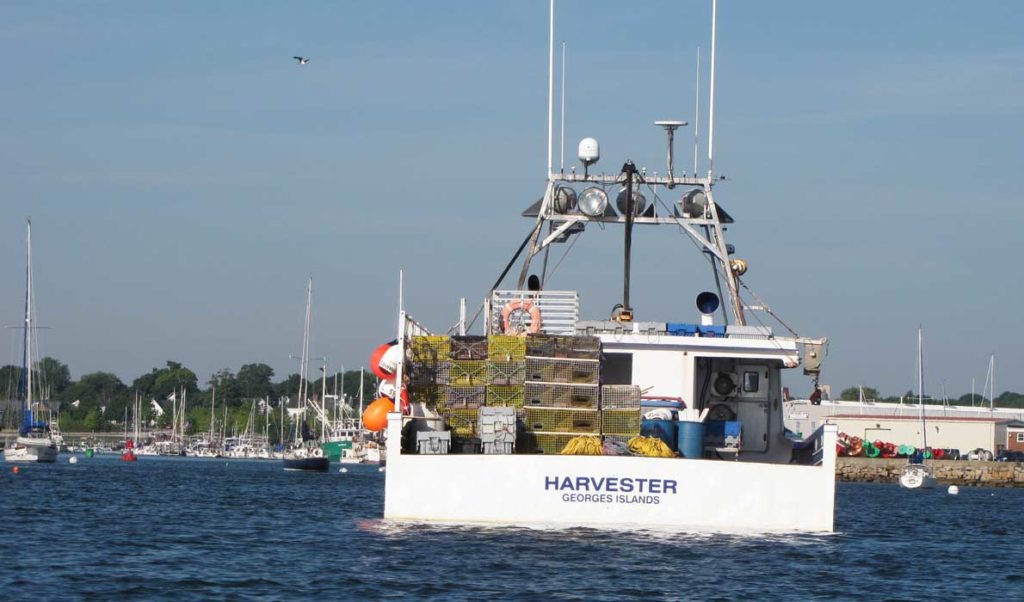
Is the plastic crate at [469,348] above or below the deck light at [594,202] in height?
below

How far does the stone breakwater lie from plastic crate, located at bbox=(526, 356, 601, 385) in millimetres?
81375

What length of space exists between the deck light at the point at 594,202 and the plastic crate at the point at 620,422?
649 cm

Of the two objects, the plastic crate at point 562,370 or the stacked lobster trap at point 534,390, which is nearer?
the stacked lobster trap at point 534,390

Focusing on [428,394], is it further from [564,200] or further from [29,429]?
[29,429]

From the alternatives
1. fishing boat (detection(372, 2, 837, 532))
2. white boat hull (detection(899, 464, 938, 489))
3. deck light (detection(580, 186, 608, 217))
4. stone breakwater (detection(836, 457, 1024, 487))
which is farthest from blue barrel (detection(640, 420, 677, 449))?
stone breakwater (detection(836, 457, 1024, 487))

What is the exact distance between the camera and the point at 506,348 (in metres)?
28.9

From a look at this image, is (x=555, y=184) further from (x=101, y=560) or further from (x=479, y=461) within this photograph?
(x=101, y=560)

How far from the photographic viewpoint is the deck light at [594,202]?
110 ft

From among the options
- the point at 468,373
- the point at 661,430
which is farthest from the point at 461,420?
the point at 661,430

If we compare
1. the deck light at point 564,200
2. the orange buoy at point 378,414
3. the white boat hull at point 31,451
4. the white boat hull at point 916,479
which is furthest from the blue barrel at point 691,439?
the white boat hull at point 31,451

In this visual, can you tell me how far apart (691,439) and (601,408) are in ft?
5.81

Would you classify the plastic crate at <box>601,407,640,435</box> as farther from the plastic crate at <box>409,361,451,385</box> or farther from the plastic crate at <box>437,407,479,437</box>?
the plastic crate at <box>409,361,451,385</box>

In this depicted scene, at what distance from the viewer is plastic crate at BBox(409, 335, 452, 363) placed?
29.4 meters

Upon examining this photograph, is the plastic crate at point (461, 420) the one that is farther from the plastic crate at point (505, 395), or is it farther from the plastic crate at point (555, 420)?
the plastic crate at point (555, 420)
